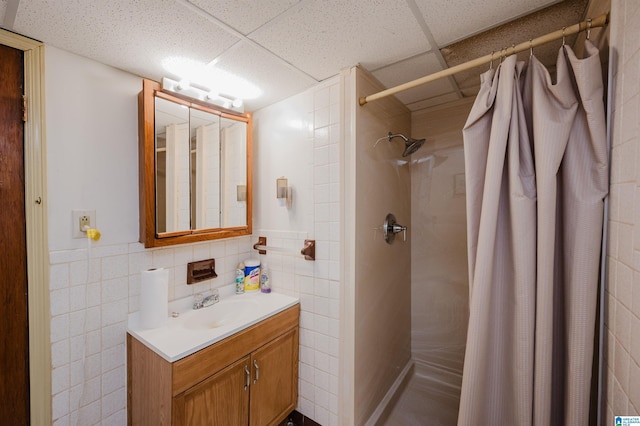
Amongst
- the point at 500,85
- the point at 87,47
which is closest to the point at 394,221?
the point at 500,85

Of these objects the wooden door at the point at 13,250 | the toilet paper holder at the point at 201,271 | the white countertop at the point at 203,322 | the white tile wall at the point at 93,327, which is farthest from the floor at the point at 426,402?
the wooden door at the point at 13,250

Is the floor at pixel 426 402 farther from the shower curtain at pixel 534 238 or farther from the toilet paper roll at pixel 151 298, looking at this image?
the toilet paper roll at pixel 151 298

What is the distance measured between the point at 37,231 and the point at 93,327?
19.3 inches

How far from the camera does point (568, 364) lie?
817mm

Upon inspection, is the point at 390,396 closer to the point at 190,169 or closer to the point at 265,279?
the point at 265,279

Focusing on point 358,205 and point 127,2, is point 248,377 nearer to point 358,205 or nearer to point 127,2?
point 358,205

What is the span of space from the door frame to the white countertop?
Result: 0.32 meters

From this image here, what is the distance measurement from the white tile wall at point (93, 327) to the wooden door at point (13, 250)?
0.31ft

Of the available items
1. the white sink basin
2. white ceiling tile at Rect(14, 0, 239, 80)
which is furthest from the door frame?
the white sink basin

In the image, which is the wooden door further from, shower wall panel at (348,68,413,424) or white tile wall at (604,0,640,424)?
white tile wall at (604,0,640,424)

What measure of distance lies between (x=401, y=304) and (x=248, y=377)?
4.02 feet

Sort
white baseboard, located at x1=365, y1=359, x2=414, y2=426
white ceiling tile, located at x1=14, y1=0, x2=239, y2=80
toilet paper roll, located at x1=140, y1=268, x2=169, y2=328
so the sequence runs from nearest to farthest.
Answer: white ceiling tile, located at x1=14, y1=0, x2=239, y2=80, toilet paper roll, located at x1=140, y1=268, x2=169, y2=328, white baseboard, located at x1=365, y1=359, x2=414, y2=426

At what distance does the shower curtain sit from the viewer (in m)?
0.77

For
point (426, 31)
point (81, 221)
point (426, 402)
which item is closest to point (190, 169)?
point (81, 221)
